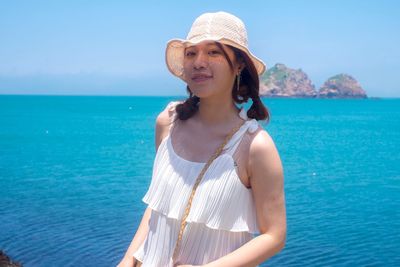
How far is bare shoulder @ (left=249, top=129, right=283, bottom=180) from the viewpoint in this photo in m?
2.12

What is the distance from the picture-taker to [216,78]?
2250mm

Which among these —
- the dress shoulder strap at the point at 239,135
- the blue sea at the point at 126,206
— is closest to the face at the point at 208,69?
the dress shoulder strap at the point at 239,135

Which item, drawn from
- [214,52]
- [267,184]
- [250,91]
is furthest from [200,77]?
[267,184]

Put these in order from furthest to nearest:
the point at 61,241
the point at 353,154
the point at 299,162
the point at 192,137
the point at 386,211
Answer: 1. the point at 353,154
2. the point at 299,162
3. the point at 386,211
4. the point at 61,241
5. the point at 192,137

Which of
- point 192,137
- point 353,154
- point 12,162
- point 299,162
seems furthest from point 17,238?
point 353,154

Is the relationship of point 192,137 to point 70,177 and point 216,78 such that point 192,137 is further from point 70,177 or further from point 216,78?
point 70,177

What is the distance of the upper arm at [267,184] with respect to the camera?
83.7 inches

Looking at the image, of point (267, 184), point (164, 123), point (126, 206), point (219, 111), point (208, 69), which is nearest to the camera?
point (267, 184)

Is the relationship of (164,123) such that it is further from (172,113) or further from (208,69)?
(208,69)

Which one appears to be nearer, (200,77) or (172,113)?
(200,77)

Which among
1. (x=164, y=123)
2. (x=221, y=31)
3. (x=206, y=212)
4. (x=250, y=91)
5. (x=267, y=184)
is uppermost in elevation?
(x=221, y=31)

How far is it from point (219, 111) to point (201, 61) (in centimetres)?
24

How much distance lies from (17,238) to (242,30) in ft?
45.0

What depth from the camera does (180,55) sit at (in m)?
2.62
